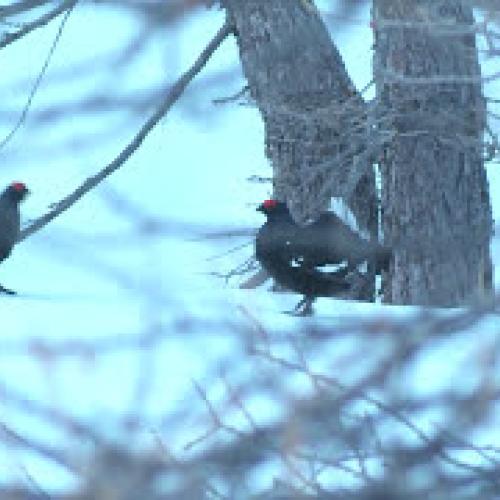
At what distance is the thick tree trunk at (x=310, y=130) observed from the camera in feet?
36.8

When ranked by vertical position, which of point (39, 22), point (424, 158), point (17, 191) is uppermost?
point (39, 22)

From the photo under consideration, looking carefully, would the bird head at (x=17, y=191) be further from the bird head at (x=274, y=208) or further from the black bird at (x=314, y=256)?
the black bird at (x=314, y=256)

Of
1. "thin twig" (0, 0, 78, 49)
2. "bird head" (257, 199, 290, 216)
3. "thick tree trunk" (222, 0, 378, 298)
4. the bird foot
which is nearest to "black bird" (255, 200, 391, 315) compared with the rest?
"bird head" (257, 199, 290, 216)

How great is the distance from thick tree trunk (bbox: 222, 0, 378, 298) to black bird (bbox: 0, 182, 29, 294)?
1779mm

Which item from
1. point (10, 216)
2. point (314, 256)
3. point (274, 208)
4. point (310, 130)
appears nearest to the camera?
point (314, 256)

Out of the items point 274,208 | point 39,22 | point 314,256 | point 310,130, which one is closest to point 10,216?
point 39,22

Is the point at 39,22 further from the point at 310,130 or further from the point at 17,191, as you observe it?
the point at 310,130

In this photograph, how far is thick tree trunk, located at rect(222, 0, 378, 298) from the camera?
1121cm

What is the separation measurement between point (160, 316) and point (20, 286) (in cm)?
695

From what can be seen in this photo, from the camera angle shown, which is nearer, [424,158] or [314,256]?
[314,256]

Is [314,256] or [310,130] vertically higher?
[310,130]

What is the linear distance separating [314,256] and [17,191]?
8.11 ft

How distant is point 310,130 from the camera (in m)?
11.4

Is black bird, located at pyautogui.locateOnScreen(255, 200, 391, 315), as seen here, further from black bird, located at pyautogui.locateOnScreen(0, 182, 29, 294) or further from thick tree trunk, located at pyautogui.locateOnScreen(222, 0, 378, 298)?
thick tree trunk, located at pyautogui.locateOnScreen(222, 0, 378, 298)
